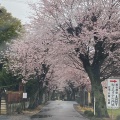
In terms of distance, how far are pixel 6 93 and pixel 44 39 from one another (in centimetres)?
884

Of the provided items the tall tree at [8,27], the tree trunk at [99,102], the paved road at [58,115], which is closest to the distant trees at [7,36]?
the tall tree at [8,27]

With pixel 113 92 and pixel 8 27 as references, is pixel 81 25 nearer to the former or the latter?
pixel 113 92

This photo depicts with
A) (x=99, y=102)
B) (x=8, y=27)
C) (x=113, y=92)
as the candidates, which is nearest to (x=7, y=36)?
(x=8, y=27)

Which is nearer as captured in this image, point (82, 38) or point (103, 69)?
point (82, 38)

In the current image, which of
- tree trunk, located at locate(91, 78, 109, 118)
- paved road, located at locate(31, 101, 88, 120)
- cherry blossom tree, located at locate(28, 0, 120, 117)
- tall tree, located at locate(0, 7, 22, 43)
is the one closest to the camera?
cherry blossom tree, located at locate(28, 0, 120, 117)

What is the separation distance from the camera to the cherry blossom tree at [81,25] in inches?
1059

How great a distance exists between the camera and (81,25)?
27422 mm

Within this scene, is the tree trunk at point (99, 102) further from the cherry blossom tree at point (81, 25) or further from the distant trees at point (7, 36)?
the distant trees at point (7, 36)

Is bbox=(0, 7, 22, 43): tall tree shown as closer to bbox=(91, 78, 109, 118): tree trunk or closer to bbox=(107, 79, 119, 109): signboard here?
bbox=(91, 78, 109, 118): tree trunk

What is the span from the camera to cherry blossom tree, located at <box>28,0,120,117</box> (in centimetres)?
2689

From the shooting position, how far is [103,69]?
3375 centimetres

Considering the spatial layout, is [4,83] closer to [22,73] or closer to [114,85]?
[22,73]

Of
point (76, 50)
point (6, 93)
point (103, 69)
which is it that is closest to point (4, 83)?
point (6, 93)

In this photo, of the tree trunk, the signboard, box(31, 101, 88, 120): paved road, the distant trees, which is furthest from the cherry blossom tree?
the distant trees
